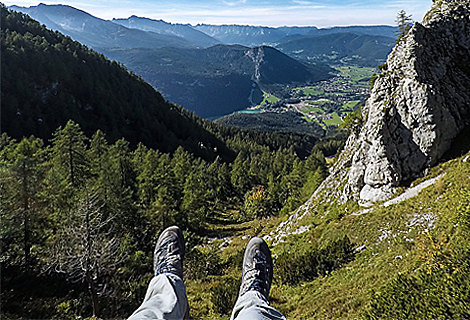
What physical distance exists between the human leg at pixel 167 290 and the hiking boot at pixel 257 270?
1381 mm

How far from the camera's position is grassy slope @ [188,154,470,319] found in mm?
8109

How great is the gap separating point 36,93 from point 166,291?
9681 centimetres

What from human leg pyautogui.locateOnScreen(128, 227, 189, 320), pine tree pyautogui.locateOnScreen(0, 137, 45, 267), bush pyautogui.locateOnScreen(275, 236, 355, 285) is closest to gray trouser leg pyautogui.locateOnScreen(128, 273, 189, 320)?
human leg pyautogui.locateOnScreen(128, 227, 189, 320)

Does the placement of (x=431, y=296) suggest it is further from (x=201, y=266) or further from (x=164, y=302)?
(x=201, y=266)

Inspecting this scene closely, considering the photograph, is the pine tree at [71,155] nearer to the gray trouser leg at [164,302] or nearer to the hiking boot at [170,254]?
the hiking boot at [170,254]

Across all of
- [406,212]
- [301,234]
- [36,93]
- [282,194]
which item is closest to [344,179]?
[301,234]

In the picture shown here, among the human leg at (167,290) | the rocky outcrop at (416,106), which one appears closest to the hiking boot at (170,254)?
the human leg at (167,290)

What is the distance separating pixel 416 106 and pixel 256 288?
17.2 meters

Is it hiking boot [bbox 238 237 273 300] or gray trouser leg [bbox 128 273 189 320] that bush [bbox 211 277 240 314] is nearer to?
hiking boot [bbox 238 237 273 300]

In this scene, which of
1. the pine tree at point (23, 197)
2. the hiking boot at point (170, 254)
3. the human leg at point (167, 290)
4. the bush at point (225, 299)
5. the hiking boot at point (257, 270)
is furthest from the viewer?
the pine tree at point (23, 197)

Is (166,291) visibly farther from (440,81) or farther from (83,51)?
(83,51)

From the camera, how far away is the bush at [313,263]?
12023mm

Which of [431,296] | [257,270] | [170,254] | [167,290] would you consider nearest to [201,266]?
[170,254]

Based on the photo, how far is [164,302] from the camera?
4465mm
